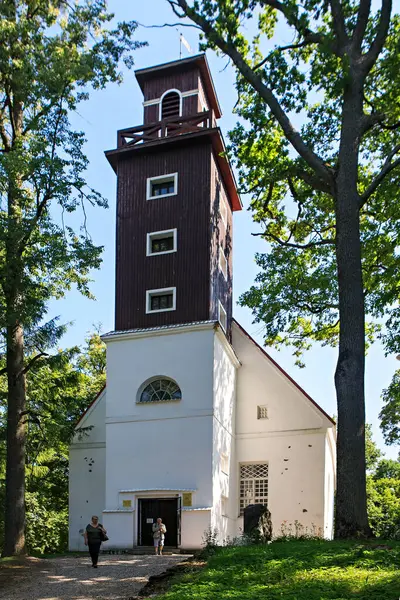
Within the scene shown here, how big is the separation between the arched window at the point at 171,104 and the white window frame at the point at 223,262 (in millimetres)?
6009

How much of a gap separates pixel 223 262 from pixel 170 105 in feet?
22.7

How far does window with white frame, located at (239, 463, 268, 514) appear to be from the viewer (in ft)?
76.6

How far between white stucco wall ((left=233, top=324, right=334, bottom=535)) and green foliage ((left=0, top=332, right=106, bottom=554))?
6673mm

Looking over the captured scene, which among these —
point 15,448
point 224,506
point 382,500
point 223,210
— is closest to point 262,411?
point 224,506

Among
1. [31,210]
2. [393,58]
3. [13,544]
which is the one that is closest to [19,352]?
[31,210]

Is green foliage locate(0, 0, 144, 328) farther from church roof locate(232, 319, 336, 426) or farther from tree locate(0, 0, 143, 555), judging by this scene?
church roof locate(232, 319, 336, 426)

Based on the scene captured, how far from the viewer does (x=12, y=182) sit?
16.6 metres

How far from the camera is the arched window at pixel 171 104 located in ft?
82.4

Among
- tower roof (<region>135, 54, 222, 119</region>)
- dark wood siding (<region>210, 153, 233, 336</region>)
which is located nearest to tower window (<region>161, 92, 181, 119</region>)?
tower roof (<region>135, 54, 222, 119</region>)

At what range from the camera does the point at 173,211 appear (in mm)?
23188

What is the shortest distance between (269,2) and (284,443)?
15515mm

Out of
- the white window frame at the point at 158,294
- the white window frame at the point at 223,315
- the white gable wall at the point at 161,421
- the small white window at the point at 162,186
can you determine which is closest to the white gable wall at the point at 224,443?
the white gable wall at the point at 161,421

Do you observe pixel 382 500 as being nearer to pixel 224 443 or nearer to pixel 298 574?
pixel 224 443

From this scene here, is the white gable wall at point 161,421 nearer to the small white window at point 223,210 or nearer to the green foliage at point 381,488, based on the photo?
the small white window at point 223,210
